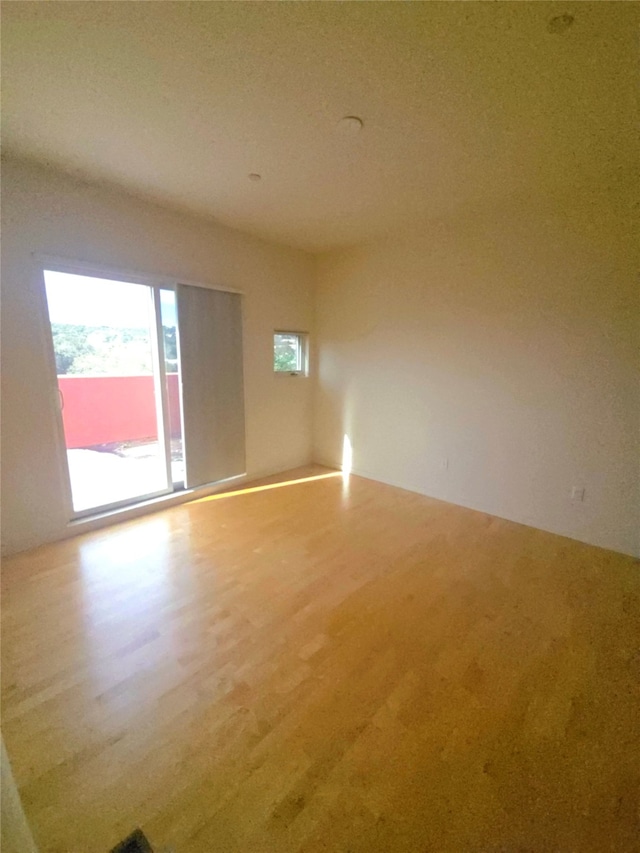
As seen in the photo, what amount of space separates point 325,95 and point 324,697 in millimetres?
2873

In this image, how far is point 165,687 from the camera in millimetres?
1517

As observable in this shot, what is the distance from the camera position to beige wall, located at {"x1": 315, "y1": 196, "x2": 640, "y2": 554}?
2.57m

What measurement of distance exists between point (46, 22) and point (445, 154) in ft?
6.84

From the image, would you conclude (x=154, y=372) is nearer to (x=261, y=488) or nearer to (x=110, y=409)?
(x=110, y=409)

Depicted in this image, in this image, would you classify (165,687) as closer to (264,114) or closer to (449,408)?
(264,114)

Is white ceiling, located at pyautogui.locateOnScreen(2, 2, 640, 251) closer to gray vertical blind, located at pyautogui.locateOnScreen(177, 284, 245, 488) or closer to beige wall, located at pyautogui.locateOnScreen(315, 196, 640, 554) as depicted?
beige wall, located at pyautogui.locateOnScreen(315, 196, 640, 554)

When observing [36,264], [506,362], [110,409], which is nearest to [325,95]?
[36,264]

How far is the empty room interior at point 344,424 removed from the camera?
122 centimetres

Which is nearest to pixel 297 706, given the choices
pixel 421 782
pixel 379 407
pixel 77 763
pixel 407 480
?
pixel 421 782

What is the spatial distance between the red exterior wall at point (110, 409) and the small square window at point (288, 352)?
1531 mm

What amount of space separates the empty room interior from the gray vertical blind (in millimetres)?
34

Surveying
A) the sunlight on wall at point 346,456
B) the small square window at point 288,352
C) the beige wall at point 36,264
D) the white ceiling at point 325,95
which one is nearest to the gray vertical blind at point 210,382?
the beige wall at point 36,264

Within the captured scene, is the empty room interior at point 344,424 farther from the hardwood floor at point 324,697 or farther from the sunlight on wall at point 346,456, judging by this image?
the sunlight on wall at point 346,456

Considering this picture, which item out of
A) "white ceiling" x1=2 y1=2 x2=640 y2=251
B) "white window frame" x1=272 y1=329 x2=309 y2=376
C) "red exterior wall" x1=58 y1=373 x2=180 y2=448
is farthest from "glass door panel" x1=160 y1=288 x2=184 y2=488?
"white window frame" x1=272 y1=329 x2=309 y2=376
